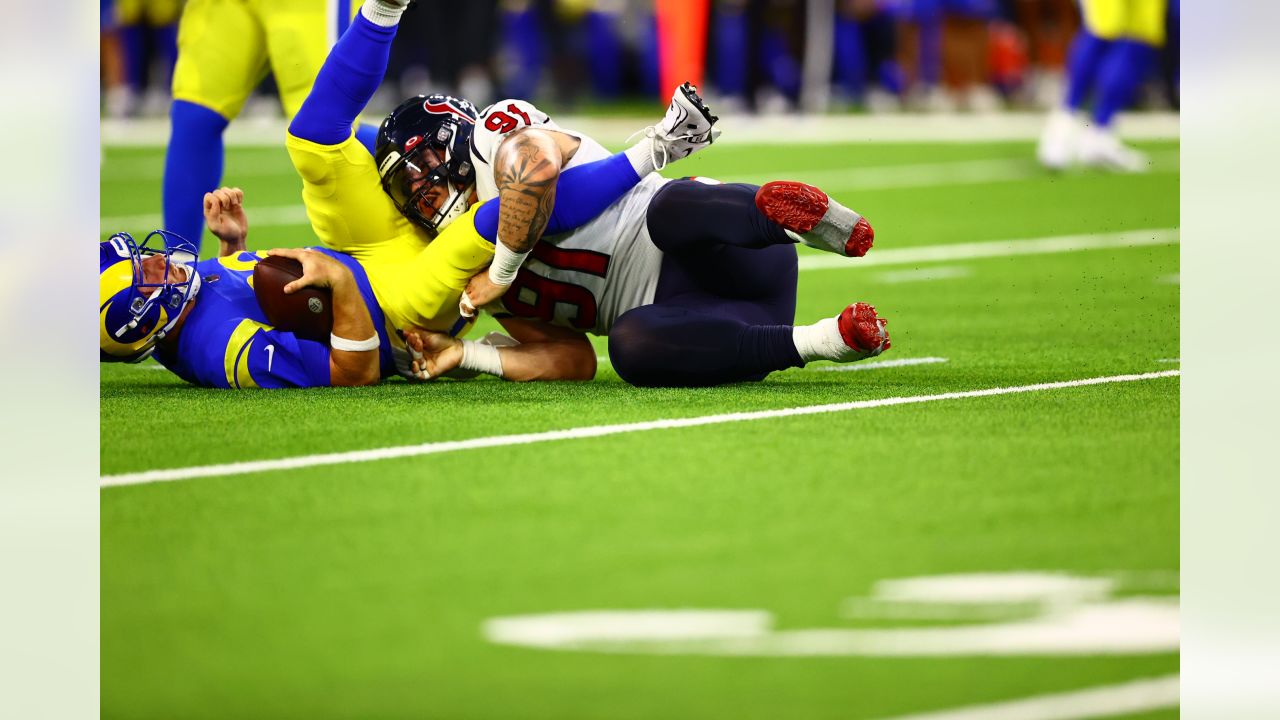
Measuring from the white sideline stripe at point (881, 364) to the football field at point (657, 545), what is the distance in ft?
0.07

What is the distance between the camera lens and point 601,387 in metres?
4.05

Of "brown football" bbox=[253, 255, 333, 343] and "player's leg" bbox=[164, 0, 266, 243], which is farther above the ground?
"player's leg" bbox=[164, 0, 266, 243]

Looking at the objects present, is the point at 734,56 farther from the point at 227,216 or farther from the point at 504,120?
the point at 504,120

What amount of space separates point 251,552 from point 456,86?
580 inches

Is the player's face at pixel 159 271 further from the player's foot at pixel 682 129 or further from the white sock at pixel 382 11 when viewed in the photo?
→ the player's foot at pixel 682 129

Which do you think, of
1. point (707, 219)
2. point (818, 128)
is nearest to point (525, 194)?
point (707, 219)

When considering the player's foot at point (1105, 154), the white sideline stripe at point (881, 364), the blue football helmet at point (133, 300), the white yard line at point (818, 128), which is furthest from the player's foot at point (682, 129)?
the white yard line at point (818, 128)

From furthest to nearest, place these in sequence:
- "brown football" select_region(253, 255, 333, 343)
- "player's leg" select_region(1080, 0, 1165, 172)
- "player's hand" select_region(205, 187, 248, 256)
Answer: "player's leg" select_region(1080, 0, 1165, 172)
"player's hand" select_region(205, 187, 248, 256)
"brown football" select_region(253, 255, 333, 343)

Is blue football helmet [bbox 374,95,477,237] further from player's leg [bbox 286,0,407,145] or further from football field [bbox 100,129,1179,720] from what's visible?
football field [bbox 100,129,1179,720]

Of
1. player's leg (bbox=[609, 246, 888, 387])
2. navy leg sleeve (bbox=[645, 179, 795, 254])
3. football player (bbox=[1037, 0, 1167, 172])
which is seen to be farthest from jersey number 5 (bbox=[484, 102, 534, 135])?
football player (bbox=[1037, 0, 1167, 172])

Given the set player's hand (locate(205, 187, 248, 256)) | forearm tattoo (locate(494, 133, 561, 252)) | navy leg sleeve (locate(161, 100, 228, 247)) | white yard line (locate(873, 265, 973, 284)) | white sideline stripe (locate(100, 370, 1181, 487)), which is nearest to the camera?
white sideline stripe (locate(100, 370, 1181, 487))

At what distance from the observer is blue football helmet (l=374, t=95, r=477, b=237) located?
394 centimetres

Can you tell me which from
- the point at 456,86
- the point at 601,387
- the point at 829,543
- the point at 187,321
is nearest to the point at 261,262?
the point at 187,321

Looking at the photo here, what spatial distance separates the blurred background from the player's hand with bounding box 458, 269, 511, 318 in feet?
38.2
